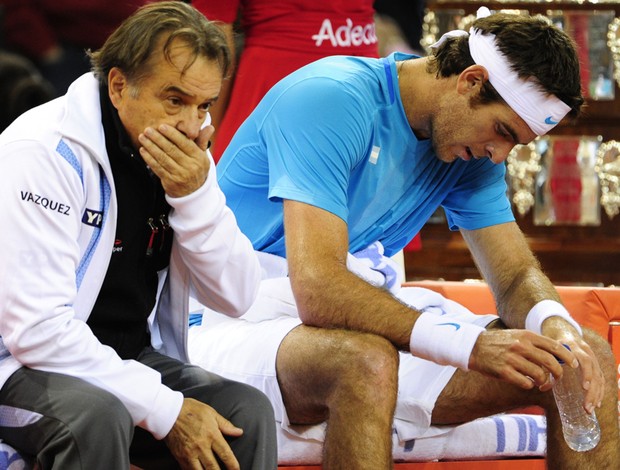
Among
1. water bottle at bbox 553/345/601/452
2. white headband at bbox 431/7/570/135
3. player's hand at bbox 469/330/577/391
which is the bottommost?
water bottle at bbox 553/345/601/452

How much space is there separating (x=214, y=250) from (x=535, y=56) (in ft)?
2.69

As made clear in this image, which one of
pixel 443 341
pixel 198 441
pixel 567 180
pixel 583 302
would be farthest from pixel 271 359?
pixel 567 180

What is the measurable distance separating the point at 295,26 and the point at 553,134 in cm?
122

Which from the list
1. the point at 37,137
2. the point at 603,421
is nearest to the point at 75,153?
the point at 37,137

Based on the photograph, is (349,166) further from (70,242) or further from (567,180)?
(567,180)

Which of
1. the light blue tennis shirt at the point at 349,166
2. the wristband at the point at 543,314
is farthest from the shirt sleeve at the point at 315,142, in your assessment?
the wristband at the point at 543,314

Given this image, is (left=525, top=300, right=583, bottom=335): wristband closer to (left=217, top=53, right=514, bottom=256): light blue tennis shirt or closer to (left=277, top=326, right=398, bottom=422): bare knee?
(left=217, top=53, right=514, bottom=256): light blue tennis shirt

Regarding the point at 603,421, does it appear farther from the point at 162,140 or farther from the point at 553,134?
the point at 553,134

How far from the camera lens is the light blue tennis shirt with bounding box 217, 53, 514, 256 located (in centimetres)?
228

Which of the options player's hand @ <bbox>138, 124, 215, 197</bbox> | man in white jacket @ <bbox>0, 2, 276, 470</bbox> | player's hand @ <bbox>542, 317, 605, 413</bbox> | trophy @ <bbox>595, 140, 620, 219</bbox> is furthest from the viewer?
trophy @ <bbox>595, 140, 620, 219</bbox>

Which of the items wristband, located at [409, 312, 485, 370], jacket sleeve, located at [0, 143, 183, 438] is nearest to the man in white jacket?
jacket sleeve, located at [0, 143, 183, 438]

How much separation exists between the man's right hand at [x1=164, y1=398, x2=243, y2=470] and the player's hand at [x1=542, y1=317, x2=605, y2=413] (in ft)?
2.33

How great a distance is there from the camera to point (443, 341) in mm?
2105

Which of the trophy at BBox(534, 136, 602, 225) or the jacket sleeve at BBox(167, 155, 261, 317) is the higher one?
the jacket sleeve at BBox(167, 155, 261, 317)
